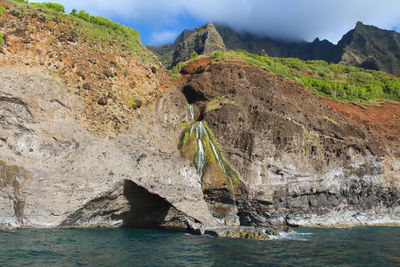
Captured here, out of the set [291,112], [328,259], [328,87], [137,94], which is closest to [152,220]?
[137,94]

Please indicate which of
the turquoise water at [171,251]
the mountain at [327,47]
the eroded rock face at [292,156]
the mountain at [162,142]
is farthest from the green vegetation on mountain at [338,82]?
the turquoise water at [171,251]

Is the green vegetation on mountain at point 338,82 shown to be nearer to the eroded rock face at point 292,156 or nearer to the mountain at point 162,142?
the mountain at point 162,142

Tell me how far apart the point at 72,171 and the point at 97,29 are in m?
16.0

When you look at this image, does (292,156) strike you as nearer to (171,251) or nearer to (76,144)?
(171,251)

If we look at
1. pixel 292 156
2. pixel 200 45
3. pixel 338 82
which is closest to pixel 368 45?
pixel 200 45

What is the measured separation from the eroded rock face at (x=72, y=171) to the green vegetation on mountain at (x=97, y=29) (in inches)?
273

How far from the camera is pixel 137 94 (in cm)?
2670

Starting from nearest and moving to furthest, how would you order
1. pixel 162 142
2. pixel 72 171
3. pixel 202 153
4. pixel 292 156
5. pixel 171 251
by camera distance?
pixel 171 251 → pixel 72 171 → pixel 162 142 → pixel 202 153 → pixel 292 156

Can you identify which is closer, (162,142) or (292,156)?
(162,142)

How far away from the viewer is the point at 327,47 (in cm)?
11412

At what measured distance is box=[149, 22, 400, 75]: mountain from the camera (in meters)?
80.3

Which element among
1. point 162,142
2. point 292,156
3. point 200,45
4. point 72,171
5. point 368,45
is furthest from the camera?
point 368,45

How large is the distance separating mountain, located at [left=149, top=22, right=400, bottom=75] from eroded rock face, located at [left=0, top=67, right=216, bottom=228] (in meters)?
57.2

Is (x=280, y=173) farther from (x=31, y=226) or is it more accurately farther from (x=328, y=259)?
(x=31, y=226)
